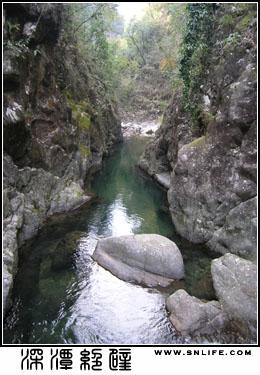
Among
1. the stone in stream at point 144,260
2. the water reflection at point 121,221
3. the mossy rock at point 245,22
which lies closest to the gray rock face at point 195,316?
the stone in stream at point 144,260

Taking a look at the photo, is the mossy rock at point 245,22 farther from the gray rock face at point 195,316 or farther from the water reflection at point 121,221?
the gray rock face at point 195,316

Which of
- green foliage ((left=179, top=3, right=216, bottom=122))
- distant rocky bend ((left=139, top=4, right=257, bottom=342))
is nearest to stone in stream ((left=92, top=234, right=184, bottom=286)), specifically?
distant rocky bend ((left=139, top=4, right=257, bottom=342))

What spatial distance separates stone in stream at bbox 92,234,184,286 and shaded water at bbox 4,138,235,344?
0.29 metres

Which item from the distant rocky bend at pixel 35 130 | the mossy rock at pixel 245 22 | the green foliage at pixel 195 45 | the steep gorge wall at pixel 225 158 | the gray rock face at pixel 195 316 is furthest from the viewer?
the green foliage at pixel 195 45

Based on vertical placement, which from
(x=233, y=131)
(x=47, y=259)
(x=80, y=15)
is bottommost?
(x=47, y=259)

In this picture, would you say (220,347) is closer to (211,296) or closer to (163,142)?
(211,296)

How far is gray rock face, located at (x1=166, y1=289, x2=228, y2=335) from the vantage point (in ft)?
22.2

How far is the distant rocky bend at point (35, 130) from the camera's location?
32.5ft

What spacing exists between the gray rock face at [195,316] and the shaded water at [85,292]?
211 millimetres

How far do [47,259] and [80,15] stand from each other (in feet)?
69.3

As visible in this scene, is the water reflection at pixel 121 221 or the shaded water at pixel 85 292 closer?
the shaded water at pixel 85 292

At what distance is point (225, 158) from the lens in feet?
35.4

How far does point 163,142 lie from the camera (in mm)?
21844

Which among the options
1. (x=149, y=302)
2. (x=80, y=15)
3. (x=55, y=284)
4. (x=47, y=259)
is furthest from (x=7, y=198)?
(x=80, y=15)
